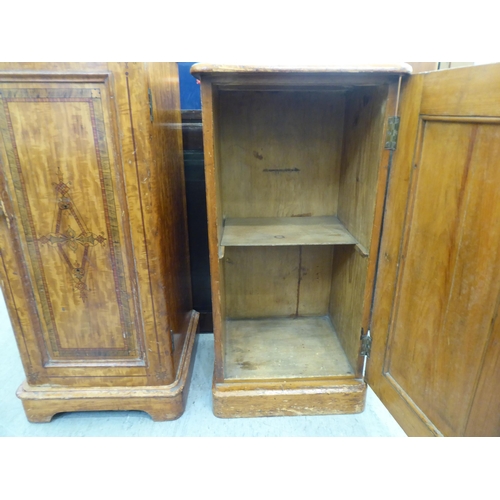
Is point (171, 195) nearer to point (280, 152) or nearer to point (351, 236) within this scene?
point (280, 152)

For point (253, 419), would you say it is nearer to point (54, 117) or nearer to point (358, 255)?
point (358, 255)

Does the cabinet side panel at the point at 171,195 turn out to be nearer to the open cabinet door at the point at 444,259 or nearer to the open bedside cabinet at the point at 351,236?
the open bedside cabinet at the point at 351,236

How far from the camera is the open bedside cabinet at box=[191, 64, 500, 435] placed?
893mm

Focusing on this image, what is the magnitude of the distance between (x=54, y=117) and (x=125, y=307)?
26.2 inches

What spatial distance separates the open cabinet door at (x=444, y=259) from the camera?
2.69 ft

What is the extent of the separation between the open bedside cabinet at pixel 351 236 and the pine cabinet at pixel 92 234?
7.8 inches

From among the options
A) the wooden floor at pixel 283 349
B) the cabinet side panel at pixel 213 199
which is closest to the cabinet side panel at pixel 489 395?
the wooden floor at pixel 283 349

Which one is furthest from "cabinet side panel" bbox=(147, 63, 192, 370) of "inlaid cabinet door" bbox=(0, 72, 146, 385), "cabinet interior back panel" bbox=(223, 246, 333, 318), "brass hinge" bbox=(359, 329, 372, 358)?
"brass hinge" bbox=(359, 329, 372, 358)

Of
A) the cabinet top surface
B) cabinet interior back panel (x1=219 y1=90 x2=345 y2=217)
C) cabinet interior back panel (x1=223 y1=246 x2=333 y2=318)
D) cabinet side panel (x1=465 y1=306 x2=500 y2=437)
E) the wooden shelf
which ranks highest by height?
the cabinet top surface

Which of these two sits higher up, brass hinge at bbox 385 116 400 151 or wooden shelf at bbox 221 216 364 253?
brass hinge at bbox 385 116 400 151

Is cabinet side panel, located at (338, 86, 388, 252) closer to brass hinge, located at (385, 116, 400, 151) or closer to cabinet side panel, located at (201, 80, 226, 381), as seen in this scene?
brass hinge, located at (385, 116, 400, 151)

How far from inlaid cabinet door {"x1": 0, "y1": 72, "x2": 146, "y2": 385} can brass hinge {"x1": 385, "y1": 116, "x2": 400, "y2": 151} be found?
841 millimetres

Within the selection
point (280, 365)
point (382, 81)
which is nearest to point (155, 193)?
point (382, 81)

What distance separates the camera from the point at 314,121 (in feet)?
5.47
